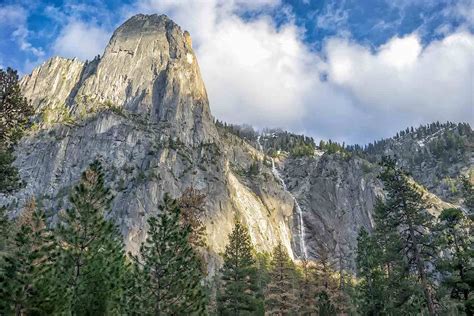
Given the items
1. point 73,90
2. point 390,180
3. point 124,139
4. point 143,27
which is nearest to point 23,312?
point 390,180

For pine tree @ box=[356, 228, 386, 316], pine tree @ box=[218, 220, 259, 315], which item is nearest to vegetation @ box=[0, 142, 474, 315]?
pine tree @ box=[356, 228, 386, 316]

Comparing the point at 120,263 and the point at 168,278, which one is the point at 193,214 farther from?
the point at 120,263

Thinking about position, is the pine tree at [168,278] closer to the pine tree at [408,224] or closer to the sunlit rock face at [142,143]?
the pine tree at [408,224]

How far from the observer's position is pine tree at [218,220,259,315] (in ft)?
142

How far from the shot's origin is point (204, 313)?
27250mm

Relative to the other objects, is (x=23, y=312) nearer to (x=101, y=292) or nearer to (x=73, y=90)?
(x=101, y=292)

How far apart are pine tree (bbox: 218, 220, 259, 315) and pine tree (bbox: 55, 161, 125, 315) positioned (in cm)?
1950

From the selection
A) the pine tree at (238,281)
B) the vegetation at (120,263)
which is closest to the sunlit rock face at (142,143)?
the pine tree at (238,281)

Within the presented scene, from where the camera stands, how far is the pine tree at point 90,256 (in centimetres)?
2323

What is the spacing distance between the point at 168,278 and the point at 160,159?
112 meters

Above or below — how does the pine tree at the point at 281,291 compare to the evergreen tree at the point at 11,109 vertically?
below

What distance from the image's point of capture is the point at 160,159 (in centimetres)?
13612

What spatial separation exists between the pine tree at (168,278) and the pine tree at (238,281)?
679 inches

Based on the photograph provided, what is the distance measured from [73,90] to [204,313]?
175 meters
